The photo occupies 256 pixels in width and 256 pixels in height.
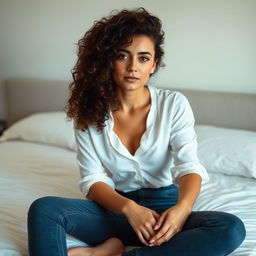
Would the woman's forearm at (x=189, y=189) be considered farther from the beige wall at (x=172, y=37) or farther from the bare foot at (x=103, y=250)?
the beige wall at (x=172, y=37)

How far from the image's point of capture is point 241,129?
7.09ft

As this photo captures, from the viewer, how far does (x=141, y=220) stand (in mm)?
1161

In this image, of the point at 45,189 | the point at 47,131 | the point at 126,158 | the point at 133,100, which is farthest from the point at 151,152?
the point at 47,131

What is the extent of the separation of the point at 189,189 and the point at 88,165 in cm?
36

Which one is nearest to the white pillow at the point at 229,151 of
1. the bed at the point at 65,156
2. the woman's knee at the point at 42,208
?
the bed at the point at 65,156

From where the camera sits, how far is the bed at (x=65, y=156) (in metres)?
1.45

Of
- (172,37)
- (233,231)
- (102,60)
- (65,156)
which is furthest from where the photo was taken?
(172,37)

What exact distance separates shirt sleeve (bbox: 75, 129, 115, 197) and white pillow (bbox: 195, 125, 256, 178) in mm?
641

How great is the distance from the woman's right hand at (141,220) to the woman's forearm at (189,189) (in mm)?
100

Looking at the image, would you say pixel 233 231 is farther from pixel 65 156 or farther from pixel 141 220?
pixel 65 156

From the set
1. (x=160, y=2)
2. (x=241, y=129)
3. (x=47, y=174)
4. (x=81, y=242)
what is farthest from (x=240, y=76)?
(x=81, y=242)

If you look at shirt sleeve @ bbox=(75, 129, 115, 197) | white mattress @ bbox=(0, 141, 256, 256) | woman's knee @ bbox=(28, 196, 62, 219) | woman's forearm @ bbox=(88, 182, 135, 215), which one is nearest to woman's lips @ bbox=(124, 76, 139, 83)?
shirt sleeve @ bbox=(75, 129, 115, 197)

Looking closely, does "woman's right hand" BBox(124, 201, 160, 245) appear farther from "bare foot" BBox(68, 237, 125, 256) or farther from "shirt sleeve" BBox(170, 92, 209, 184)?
"shirt sleeve" BBox(170, 92, 209, 184)

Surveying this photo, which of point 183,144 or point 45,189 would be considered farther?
point 45,189
